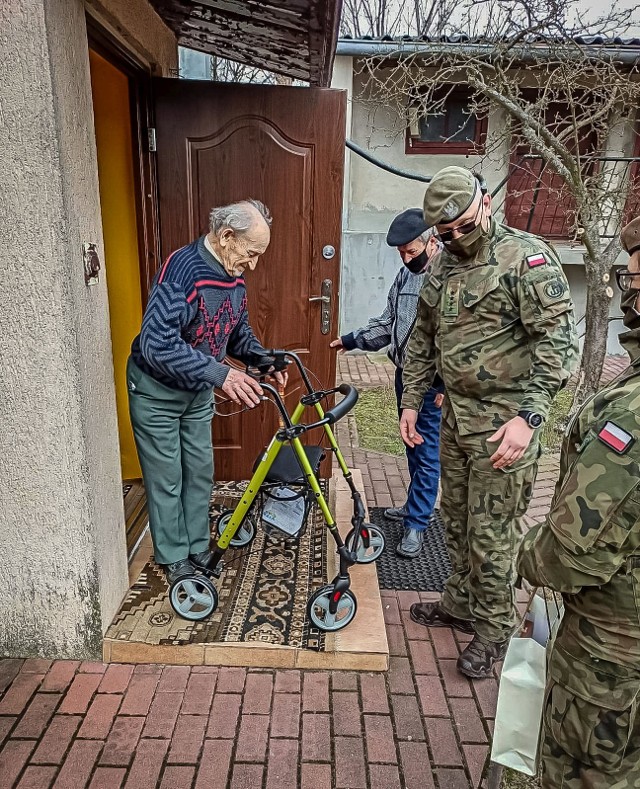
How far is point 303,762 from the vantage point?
7.35 feet

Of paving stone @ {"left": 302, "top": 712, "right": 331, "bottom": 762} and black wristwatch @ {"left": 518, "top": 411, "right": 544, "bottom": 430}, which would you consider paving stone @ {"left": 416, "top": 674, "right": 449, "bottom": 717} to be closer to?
paving stone @ {"left": 302, "top": 712, "right": 331, "bottom": 762}

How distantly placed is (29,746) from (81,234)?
196 cm

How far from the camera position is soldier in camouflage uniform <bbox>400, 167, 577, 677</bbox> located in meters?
2.36

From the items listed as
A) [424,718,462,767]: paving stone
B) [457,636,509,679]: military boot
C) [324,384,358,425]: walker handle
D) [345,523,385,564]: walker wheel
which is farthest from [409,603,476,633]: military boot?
[324,384,358,425]: walker handle

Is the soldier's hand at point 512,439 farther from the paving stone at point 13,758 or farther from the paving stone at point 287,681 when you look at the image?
the paving stone at point 13,758

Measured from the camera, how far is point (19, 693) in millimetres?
2510

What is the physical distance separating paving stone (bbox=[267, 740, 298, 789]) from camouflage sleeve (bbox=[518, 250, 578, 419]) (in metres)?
1.57

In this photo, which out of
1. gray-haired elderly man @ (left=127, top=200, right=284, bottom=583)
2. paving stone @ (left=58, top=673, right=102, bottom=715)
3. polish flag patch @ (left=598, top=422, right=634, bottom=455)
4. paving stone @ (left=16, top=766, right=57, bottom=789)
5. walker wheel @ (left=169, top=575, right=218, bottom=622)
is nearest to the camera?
polish flag patch @ (left=598, top=422, right=634, bottom=455)

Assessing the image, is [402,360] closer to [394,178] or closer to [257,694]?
[257,694]

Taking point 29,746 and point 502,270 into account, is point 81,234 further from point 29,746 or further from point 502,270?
point 29,746

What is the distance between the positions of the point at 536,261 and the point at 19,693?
2.74m

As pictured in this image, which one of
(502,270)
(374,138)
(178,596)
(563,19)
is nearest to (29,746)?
(178,596)

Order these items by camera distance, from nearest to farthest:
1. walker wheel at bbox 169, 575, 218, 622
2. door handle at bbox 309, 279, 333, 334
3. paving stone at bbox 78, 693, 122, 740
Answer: paving stone at bbox 78, 693, 122, 740
walker wheel at bbox 169, 575, 218, 622
door handle at bbox 309, 279, 333, 334

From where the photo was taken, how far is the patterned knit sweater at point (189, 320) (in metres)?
2.54
